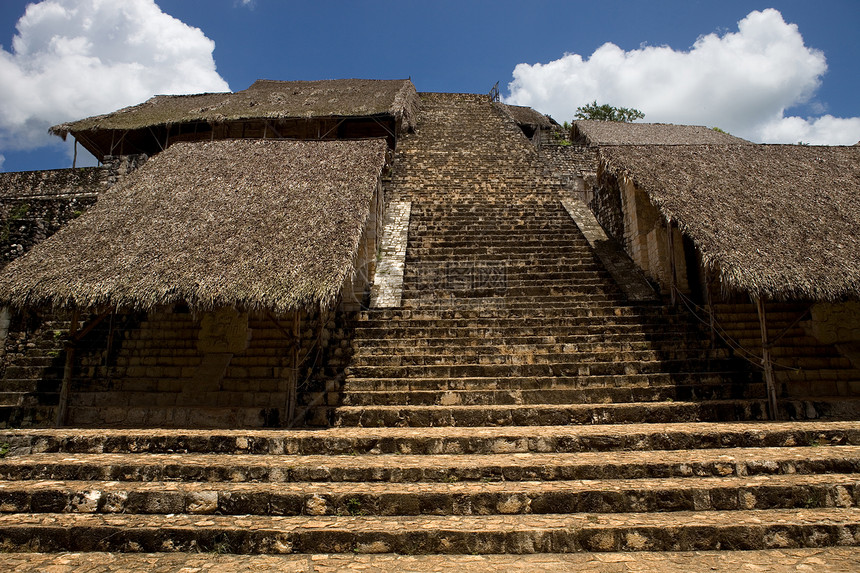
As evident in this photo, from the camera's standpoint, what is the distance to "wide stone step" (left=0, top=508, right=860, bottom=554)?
3215mm

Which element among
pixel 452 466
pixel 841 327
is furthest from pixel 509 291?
pixel 841 327

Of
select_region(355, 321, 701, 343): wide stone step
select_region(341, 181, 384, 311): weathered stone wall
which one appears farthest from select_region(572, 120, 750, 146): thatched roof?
select_region(355, 321, 701, 343): wide stone step

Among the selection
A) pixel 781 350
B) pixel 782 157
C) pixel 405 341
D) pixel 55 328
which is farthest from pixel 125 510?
pixel 782 157

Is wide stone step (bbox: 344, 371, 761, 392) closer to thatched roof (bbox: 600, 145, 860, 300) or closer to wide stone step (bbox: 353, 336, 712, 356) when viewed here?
wide stone step (bbox: 353, 336, 712, 356)

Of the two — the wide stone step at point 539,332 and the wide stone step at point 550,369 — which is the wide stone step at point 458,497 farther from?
the wide stone step at point 539,332

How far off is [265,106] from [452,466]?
14.6m

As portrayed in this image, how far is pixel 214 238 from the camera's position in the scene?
609 centimetres

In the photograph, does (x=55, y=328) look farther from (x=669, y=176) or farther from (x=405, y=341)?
(x=669, y=176)

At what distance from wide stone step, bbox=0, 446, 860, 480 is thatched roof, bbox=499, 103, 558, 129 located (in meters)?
17.7

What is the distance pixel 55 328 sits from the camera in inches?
298

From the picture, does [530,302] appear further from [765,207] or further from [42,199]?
[42,199]

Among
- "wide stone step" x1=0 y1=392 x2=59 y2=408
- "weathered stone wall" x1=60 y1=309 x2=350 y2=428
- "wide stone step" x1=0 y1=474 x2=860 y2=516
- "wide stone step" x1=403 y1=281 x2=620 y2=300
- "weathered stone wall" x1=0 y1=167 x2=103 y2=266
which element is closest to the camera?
"wide stone step" x1=0 y1=474 x2=860 y2=516

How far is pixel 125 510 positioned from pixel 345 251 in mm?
3259

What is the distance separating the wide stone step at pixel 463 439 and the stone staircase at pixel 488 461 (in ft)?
0.06
